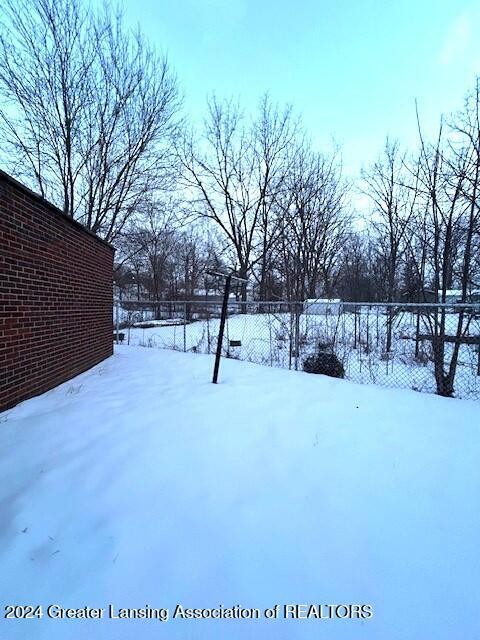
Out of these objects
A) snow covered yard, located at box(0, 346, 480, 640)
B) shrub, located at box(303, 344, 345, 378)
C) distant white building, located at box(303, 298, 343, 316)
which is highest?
distant white building, located at box(303, 298, 343, 316)

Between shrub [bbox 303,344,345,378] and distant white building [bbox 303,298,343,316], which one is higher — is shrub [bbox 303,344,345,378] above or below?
below

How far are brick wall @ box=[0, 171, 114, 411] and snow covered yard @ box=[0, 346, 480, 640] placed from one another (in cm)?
65

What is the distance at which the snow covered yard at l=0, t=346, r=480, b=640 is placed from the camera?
4.11ft

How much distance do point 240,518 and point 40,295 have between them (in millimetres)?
3663

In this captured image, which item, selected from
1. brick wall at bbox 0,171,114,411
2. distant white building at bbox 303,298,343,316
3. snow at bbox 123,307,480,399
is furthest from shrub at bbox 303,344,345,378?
brick wall at bbox 0,171,114,411

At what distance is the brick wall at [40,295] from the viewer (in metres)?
3.18

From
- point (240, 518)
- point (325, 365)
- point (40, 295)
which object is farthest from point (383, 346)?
point (40, 295)

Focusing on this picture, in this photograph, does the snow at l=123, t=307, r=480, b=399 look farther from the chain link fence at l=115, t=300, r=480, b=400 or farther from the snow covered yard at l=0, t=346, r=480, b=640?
the snow covered yard at l=0, t=346, r=480, b=640

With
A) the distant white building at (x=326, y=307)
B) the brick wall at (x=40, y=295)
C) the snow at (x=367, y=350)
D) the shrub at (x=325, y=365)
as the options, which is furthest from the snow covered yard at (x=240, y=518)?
the distant white building at (x=326, y=307)

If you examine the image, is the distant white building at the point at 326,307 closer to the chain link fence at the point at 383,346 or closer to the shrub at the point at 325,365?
the chain link fence at the point at 383,346

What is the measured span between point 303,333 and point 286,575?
20.2 feet

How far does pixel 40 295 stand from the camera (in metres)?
3.79

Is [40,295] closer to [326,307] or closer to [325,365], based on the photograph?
[325,365]

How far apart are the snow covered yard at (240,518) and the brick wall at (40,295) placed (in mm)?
646
